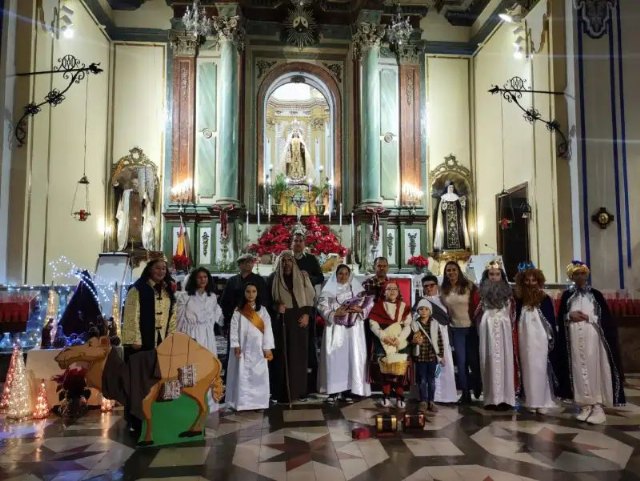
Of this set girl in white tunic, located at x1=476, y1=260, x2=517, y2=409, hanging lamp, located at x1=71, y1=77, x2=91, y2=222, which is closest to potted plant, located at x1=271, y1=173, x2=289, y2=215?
hanging lamp, located at x1=71, y1=77, x2=91, y2=222

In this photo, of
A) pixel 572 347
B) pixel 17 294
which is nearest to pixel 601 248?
pixel 572 347

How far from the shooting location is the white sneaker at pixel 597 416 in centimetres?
475

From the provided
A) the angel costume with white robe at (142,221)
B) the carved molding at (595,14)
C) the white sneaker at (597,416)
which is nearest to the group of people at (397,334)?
the white sneaker at (597,416)

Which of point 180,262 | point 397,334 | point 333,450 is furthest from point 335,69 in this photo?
point 333,450

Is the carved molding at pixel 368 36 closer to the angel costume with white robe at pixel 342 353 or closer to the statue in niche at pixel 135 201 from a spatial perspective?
the statue in niche at pixel 135 201

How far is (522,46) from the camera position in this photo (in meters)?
9.74

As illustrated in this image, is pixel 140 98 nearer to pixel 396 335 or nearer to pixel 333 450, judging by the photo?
pixel 396 335

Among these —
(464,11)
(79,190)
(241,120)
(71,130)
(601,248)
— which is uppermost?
(464,11)

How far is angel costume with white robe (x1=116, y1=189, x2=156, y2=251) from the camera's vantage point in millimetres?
11211

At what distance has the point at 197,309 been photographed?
523cm

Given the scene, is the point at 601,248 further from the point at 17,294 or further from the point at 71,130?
the point at 71,130

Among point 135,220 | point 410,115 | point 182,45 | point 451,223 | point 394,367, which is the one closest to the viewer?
point 394,367

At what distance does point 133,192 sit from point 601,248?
29.2ft

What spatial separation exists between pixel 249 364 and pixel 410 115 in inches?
327
